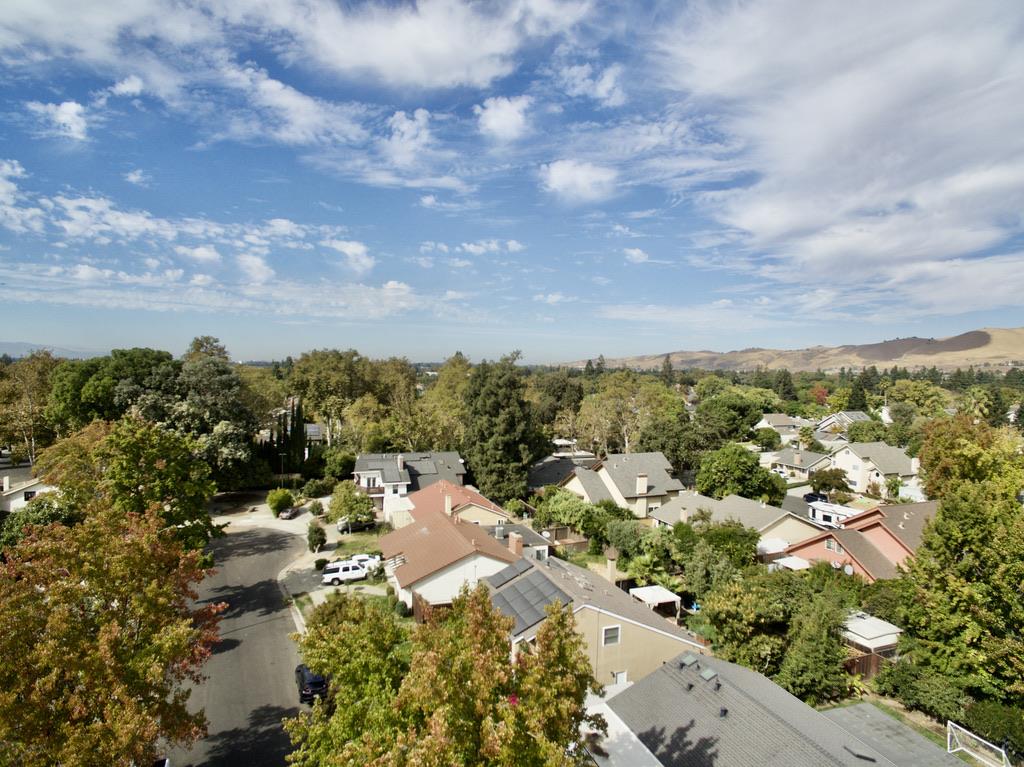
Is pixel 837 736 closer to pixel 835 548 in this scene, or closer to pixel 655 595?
pixel 655 595

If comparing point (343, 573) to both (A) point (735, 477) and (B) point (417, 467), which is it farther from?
(A) point (735, 477)

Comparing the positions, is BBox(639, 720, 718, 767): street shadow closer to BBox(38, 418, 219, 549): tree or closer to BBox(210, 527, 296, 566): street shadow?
BBox(38, 418, 219, 549): tree

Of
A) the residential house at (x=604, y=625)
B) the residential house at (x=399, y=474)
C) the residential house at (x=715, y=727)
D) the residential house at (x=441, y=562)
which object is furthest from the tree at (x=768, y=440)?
the residential house at (x=715, y=727)


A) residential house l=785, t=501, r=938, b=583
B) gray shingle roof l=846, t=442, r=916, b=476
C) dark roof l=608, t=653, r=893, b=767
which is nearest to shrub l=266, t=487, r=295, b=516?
dark roof l=608, t=653, r=893, b=767

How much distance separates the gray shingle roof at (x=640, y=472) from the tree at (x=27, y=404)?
5369cm

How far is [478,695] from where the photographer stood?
8.36 meters

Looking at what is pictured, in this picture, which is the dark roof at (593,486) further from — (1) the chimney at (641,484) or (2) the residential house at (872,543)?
(2) the residential house at (872,543)

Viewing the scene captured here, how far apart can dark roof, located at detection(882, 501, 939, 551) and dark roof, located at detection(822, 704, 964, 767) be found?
A: 1540 centimetres

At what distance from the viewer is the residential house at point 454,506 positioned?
3666 cm

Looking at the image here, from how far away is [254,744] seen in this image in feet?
57.5

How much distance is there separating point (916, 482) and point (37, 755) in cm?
7502

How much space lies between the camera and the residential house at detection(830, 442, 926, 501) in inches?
2345

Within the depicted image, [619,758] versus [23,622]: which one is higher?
[23,622]

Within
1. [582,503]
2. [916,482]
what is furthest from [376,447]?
[916,482]
